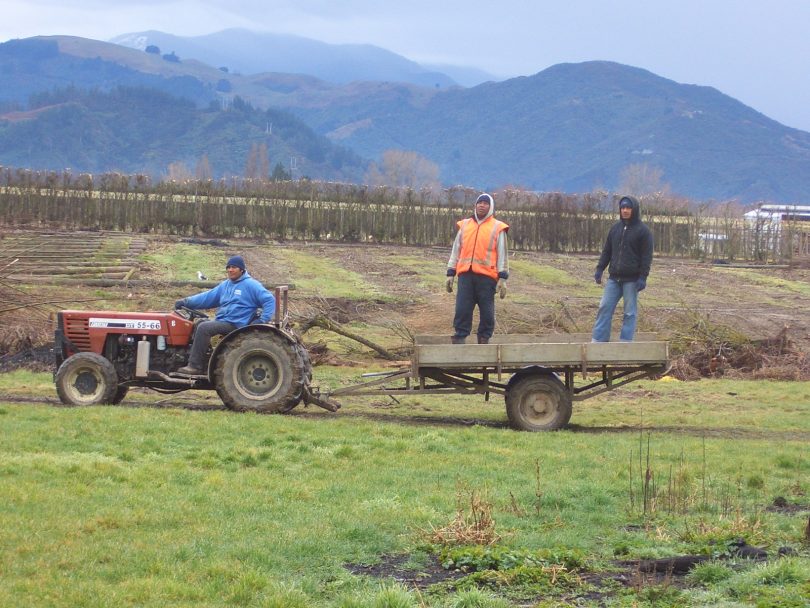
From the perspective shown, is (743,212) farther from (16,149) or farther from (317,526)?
(16,149)

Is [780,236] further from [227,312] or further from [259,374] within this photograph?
Result: [227,312]

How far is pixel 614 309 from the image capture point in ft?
48.8

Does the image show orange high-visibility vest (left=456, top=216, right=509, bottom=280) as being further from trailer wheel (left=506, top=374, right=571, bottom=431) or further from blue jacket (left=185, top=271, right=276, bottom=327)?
blue jacket (left=185, top=271, right=276, bottom=327)

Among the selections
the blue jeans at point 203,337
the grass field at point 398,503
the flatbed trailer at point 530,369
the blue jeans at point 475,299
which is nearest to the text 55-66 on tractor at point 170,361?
the blue jeans at point 203,337

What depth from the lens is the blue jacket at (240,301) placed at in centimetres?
1437

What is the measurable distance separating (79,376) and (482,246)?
5.00 m

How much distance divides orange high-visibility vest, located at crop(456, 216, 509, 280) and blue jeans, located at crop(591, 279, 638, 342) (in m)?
1.49

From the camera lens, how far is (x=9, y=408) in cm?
1365

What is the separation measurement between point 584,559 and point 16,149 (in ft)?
618

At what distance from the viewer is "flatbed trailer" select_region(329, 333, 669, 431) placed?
13742 mm

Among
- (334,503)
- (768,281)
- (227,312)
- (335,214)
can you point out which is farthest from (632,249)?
(335,214)

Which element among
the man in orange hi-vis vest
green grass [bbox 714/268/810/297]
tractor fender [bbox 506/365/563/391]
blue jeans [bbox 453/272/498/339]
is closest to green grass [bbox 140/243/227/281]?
blue jeans [bbox 453/272/498/339]

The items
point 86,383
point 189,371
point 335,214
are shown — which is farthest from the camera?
point 335,214

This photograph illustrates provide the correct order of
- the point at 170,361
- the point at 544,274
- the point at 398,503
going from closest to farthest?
the point at 398,503 < the point at 170,361 < the point at 544,274
